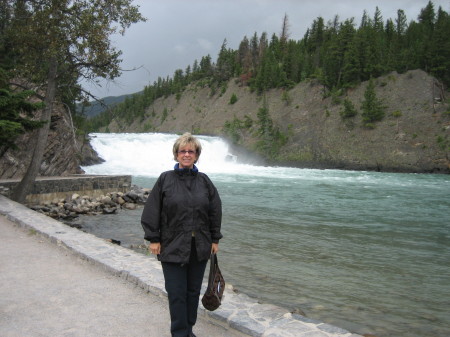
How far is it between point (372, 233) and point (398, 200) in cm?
897

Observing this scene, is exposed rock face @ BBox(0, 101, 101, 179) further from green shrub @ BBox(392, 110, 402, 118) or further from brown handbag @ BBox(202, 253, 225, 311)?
green shrub @ BBox(392, 110, 402, 118)

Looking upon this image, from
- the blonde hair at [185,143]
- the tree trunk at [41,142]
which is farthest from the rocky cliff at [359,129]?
the blonde hair at [185,143]

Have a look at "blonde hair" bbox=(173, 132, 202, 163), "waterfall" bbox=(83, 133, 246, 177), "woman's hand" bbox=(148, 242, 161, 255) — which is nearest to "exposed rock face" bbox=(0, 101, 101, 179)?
"waterfall" bbox=(83, 133, 246, 177)

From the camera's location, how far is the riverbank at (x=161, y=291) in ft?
12.1

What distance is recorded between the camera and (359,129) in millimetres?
47219

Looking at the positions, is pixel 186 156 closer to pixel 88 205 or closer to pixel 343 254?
pixel 343 254

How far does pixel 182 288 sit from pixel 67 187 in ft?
45.3

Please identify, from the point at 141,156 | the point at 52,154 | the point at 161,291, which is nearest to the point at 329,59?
the point at 141,156

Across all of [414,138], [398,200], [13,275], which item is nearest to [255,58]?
[414,138]

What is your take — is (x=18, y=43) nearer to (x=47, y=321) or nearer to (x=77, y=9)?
(x=77, y=9)

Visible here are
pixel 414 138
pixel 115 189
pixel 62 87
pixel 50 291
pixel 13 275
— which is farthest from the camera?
pixel 414 138

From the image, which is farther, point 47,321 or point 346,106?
point 346,106

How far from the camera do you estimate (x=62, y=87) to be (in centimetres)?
1435

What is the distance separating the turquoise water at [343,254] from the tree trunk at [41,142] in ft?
Result: 7.52
